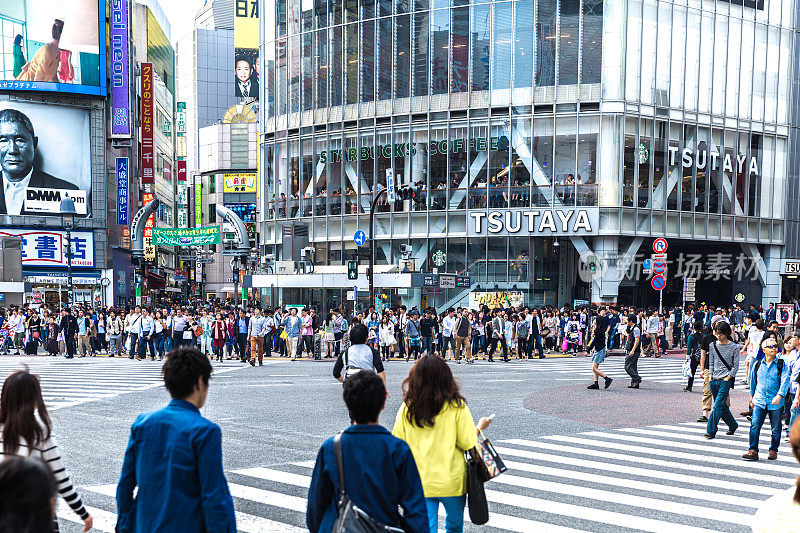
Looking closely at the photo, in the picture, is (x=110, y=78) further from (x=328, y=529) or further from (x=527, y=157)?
(x=328, y=529)

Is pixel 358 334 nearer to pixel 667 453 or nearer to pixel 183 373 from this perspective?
pixel 667 453

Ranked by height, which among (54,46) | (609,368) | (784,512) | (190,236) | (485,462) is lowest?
(609,368)

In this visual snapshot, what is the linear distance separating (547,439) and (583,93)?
32.5 meters

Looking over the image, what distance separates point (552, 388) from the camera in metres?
18.6

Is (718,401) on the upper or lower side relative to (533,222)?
lower

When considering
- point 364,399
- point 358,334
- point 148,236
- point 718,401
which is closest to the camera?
point 364,399

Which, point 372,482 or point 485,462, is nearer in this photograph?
point 372,482

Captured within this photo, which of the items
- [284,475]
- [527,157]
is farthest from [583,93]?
[284,475]

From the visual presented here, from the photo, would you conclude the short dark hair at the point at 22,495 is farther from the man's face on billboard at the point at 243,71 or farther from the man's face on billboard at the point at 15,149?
the man's face on billboard at the point at 243,71

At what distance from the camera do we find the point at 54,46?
51.8 meters

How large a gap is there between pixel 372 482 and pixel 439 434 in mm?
1258

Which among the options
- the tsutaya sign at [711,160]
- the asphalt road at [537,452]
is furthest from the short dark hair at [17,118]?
the tsutaya sign at [711,160]

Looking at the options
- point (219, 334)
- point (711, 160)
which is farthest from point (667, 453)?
point (711, 160)

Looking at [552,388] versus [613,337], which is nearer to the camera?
[552,388]
